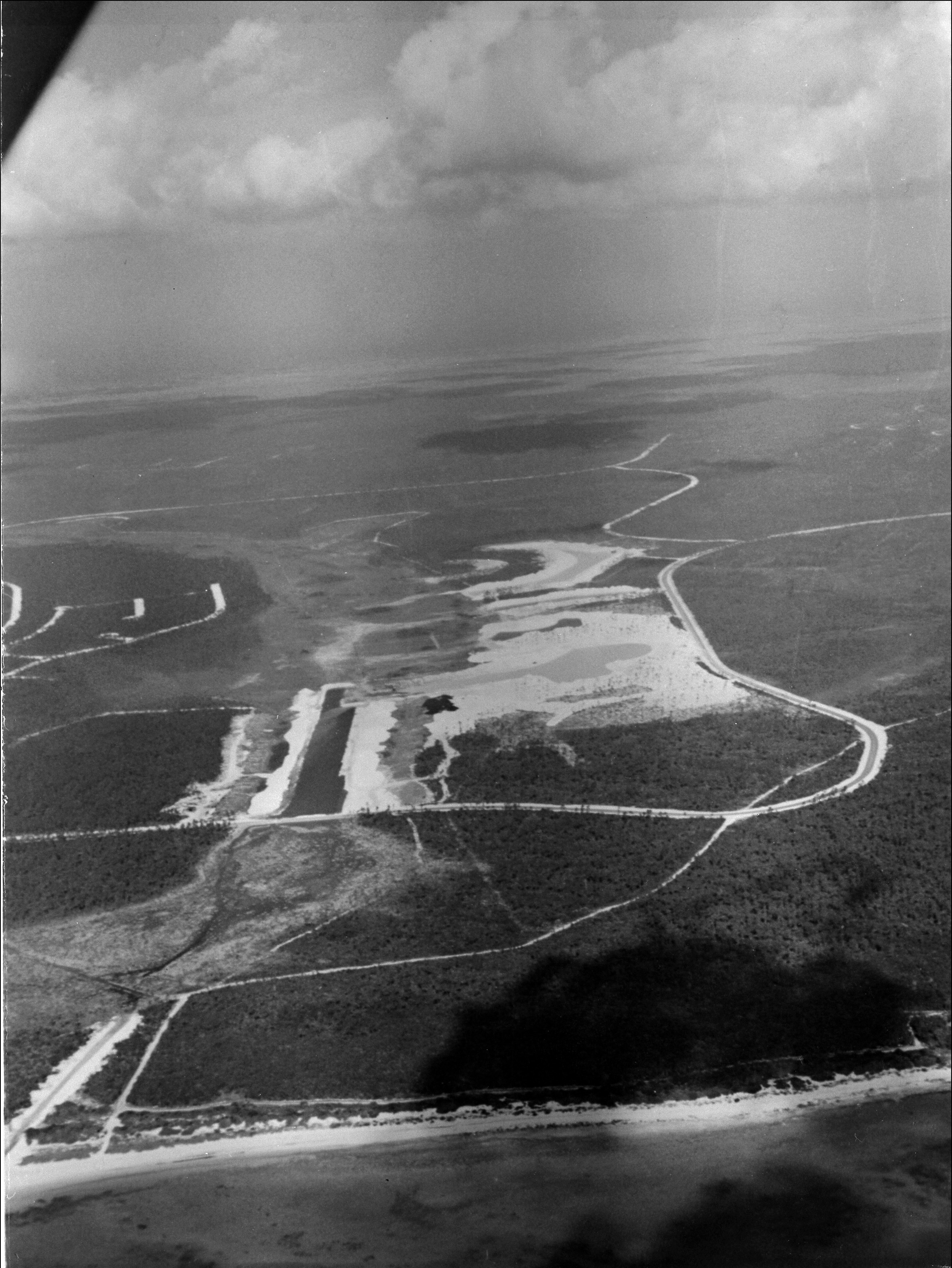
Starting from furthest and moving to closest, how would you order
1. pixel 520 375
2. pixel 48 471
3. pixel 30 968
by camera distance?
pixel 520 375 < pixel 48 471 < pixel 30 968

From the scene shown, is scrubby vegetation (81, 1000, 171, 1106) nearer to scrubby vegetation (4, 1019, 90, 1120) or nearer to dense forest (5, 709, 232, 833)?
scrubby vegetation (4, 1019, 90, 1120)

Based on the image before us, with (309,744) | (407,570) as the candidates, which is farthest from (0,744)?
(407,570)

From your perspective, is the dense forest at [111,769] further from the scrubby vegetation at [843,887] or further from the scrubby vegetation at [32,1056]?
the scrubby vegetation at [843,887]

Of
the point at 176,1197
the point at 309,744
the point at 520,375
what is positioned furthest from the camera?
the point at 520,375

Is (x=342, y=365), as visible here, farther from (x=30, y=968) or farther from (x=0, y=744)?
(x=0, y=744)

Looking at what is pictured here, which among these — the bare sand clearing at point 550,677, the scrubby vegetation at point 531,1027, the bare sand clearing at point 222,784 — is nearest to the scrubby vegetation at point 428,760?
the bare sand clearing at point 550,677

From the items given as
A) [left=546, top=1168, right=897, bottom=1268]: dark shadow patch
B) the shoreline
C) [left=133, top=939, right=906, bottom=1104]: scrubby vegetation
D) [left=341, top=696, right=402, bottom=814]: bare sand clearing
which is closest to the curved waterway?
[left=341, top=696, right=402, bottom=814]: bare sand clearing

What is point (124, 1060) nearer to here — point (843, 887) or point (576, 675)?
point (843, 887)

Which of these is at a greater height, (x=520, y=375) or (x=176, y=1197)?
(x=520, y=375)
